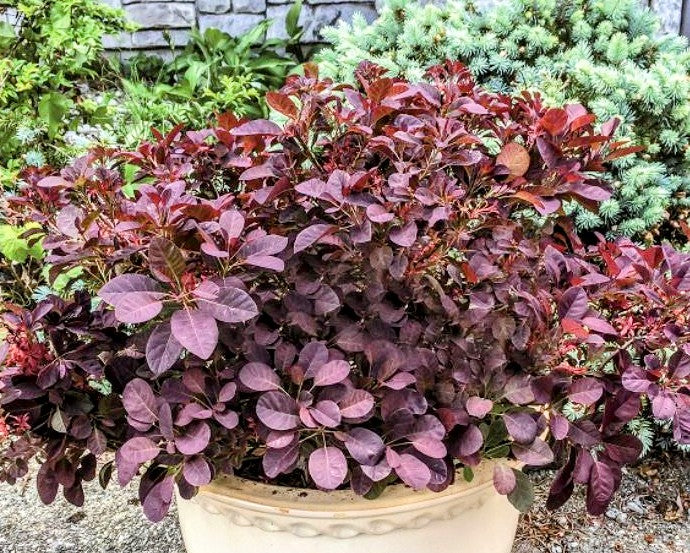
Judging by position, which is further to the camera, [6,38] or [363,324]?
[6,38]

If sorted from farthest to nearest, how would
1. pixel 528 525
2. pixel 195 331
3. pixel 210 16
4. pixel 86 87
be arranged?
pixel 210 16, pixel 86 87, pixel 528 525, pixel 195 331

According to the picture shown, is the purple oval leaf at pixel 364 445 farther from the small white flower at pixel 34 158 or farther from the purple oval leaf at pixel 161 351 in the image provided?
the small white flower at pixel 34 158

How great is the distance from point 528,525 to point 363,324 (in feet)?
3.18

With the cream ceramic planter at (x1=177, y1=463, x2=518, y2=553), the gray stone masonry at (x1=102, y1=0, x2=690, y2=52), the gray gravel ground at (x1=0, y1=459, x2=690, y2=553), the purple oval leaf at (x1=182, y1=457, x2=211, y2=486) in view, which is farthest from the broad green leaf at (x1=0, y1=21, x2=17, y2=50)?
the purple oval leaf at (x1=182, y1=457, x2=211, y2=486)

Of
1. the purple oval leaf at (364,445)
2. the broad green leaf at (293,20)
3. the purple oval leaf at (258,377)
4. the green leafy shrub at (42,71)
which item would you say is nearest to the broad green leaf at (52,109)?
the green leafy shrub at (42,71)

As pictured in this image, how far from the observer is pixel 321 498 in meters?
1.16

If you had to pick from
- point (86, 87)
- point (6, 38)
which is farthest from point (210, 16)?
point (6, 38)

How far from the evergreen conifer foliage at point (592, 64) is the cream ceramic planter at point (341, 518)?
936 millimetres

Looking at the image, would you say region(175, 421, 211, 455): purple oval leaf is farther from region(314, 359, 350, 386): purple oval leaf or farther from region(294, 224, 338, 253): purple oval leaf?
region(294, 224, 338, 253): purple oval leaf

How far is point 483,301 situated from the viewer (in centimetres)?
109

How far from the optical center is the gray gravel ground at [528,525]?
1793 millimetres

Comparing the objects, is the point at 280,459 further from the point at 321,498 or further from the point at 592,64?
the point at 592,64

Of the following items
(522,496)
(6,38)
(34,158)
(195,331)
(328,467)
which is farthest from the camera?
(6,38)

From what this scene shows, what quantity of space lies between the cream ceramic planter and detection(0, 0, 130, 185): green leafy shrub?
170cm
